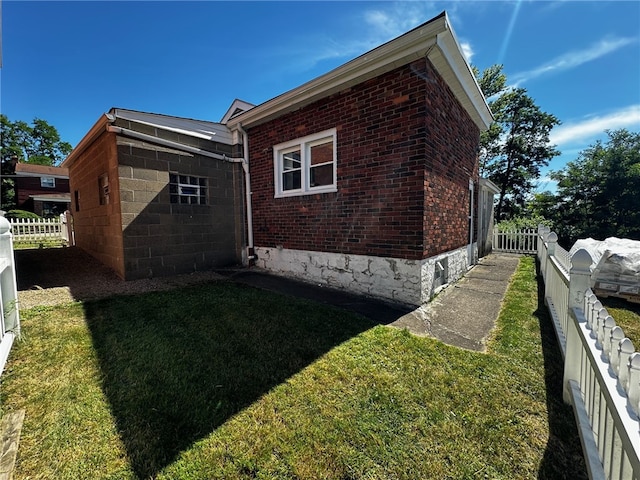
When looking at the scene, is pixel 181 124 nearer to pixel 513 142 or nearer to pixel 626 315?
pixel 626 315

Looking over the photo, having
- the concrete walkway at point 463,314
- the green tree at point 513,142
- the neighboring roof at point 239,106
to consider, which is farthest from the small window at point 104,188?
the green tree at point 513,142

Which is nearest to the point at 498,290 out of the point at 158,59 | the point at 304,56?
the point at 304,56

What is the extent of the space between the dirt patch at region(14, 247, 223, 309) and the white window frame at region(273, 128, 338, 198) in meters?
2.68

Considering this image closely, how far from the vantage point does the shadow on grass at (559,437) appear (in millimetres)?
1559

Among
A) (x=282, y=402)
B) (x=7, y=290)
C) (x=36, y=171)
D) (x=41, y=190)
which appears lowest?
(x=282, y=402)

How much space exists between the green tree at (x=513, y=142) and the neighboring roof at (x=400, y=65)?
62.7 ft

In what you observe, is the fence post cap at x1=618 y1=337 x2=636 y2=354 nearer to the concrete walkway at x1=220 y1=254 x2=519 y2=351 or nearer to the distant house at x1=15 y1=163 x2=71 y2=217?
the concrete walkway at x1=220 y1=254 x2=519 y2=351

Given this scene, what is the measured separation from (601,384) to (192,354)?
3.23 m

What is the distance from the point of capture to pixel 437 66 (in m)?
4.52

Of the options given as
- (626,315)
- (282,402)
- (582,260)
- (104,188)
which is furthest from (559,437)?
(104,188)

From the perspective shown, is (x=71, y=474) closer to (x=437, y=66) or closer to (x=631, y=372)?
(x=631, y=372)

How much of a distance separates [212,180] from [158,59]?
465cm

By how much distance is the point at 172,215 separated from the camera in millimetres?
6238

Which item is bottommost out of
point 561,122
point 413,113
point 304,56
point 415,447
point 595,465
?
point 415,447
